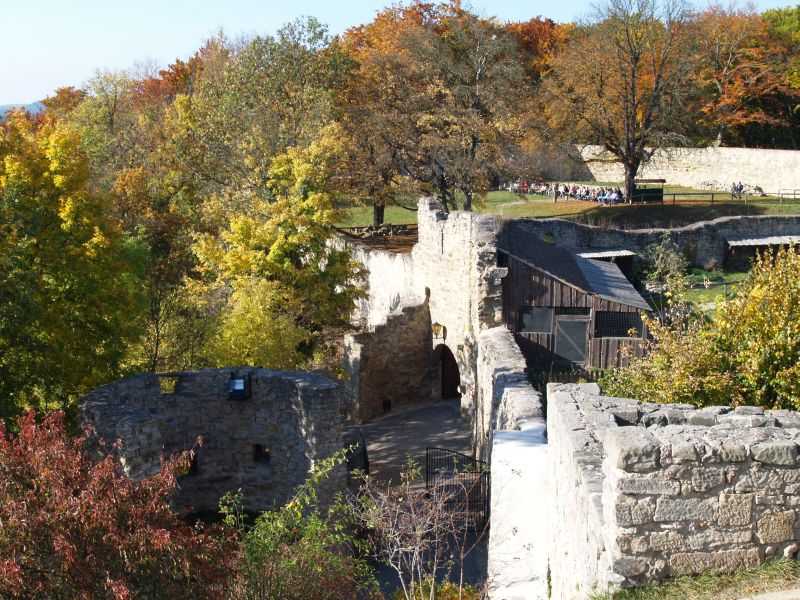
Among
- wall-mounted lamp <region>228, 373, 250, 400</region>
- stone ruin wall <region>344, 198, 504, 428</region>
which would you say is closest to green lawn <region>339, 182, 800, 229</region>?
stone ruin wall <region>344, 198, 504, 428</region>

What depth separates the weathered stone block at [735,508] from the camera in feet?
20.2

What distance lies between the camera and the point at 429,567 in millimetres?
12523

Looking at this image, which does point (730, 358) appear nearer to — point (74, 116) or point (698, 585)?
point (698, 585)

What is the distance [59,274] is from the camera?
16.1 meters

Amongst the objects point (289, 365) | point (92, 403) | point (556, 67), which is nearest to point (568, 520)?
point (92, 403)

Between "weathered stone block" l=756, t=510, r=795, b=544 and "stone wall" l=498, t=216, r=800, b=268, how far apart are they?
2363cm

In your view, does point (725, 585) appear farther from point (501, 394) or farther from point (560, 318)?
point (560, 318)

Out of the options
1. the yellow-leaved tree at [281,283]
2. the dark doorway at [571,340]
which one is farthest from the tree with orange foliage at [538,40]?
the dark doorway at [571,340]

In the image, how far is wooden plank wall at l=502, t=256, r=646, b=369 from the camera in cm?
2106

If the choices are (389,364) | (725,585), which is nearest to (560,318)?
(389,364)

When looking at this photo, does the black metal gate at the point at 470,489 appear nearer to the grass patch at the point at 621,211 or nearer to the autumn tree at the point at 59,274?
the autumn tree at the point at 59,274

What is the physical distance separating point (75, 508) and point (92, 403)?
6.35 meters

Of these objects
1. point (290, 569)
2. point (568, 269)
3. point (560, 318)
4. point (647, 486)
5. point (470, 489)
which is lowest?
point (470, 489)

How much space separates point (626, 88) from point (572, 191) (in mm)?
7362
